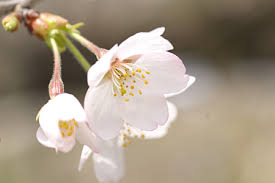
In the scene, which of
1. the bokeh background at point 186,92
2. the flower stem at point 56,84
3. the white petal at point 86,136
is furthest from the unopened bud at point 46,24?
the bokeh background at point 186,92

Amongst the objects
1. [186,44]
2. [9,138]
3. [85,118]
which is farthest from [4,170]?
[85,118]

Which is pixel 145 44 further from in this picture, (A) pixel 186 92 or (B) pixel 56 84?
(A) pixel 186 92

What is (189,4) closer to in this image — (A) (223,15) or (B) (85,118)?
(A) (223,15)

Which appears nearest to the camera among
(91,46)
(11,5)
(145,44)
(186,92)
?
(145,44)

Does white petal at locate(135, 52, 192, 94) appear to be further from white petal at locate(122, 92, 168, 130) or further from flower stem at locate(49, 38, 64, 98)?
flower stem at locate(49, 38, 64, 98)

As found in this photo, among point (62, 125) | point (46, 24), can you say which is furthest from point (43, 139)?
point (46, 24)

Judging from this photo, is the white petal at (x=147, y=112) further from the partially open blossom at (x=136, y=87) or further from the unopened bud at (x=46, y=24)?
the unopened bud at (x=46, y=24)

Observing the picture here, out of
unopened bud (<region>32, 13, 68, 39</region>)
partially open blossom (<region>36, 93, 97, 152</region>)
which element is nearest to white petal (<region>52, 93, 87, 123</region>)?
partially open blossom (<region>36, 93, 97, 152</region>)
